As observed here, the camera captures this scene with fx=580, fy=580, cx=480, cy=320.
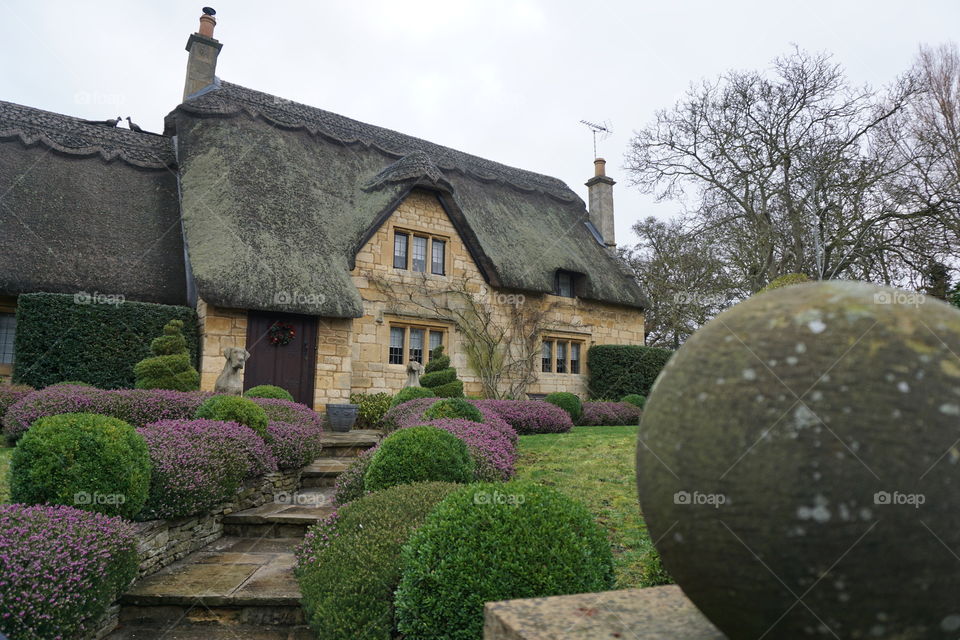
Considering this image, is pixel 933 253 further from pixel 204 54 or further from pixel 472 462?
pixel 204 54

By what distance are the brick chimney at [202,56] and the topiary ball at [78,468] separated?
48.1 feet

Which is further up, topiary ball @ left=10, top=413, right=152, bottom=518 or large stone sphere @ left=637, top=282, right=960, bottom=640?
large stone sphere @ left=637, top=282, right=960, bottom=640

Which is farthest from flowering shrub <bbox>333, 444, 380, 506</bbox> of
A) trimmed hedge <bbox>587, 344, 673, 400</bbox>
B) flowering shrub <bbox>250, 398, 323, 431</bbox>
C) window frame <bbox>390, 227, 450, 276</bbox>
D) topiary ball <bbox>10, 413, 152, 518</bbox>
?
trimmed hedge <bbox>587, 344, 673, 400</bbox>

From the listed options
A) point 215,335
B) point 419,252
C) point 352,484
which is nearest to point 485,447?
point 352,484

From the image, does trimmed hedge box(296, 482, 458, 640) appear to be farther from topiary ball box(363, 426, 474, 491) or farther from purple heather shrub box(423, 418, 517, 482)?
purple heather shrub box(423, 418, 517, 482)

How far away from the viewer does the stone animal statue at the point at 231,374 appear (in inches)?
400

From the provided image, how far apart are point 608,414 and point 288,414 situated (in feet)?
30.1

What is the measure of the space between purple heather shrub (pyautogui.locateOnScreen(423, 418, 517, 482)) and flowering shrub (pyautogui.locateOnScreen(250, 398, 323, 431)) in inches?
94.6

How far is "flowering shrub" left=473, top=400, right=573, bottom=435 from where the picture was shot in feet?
40.9

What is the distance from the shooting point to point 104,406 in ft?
26.8

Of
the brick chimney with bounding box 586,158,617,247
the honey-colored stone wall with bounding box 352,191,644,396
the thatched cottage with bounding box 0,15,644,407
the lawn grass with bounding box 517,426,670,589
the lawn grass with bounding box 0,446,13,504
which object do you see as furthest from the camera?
the brick chimney with bounding box 586,158,617,247

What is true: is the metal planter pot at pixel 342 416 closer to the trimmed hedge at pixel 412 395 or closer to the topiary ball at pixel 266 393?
the trimmed hedge at pixel 412 395

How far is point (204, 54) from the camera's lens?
16.8 meters

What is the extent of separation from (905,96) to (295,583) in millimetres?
22364
